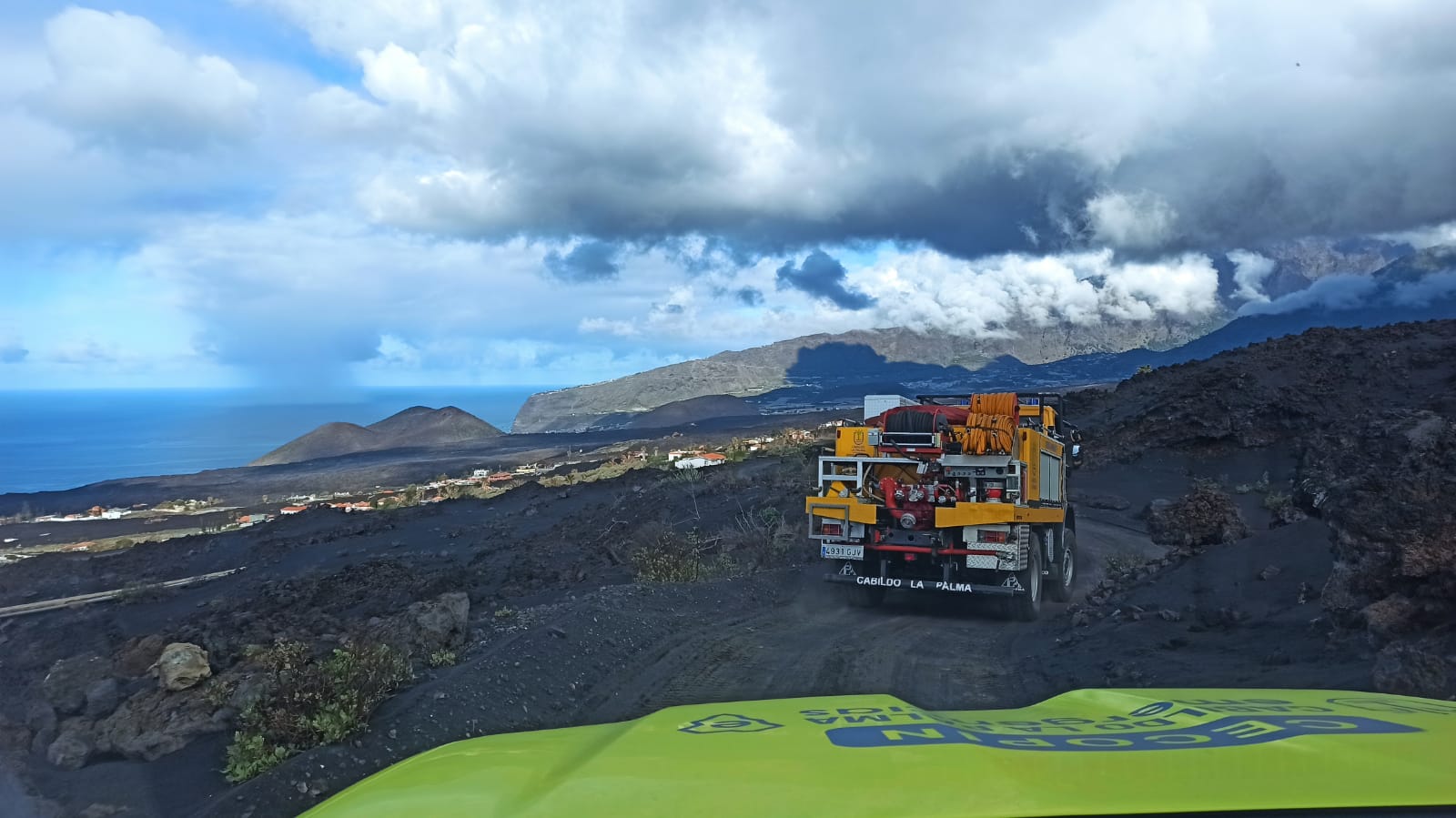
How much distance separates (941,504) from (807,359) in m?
160

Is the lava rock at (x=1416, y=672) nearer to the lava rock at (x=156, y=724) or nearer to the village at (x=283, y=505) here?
the lava rock at (x=156, y=724)

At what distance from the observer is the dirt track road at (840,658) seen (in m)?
7.74

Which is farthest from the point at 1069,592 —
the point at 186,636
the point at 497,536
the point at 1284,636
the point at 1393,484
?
the point at 497,536

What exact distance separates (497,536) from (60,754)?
15.0m

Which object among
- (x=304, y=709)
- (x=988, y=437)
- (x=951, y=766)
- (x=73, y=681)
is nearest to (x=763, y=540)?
(x=988, y=437)

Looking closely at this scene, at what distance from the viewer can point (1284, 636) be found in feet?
26.1

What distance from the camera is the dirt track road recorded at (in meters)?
7.74

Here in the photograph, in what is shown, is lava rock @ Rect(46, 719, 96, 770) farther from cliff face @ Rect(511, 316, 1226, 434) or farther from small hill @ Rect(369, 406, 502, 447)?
cliff face @ Rect(511, 316, 1226, 434)

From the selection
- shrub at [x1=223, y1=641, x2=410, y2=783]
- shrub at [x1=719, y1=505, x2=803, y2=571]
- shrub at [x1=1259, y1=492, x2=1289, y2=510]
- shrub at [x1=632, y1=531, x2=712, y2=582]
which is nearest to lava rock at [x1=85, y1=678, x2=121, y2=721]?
shrub at [x1=223, y1=641, x2=410, y2=783]

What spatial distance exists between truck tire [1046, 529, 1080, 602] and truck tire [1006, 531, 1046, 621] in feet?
2.95

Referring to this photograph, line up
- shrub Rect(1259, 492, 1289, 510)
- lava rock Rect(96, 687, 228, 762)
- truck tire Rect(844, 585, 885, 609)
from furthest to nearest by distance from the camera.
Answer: shrub Rect(1259, 492, 1289, 510), truck tire Rect(844, 585, 885, 609), lava rock Rect(96, 687, 228, 762)

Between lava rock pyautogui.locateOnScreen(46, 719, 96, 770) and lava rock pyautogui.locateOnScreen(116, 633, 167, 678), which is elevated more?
lava rock pyautogui.locateOnScreen(116, 633, 167, 678)

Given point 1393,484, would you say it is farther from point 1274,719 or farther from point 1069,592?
point 1069,592

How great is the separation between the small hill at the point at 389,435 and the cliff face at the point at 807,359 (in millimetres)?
41587
